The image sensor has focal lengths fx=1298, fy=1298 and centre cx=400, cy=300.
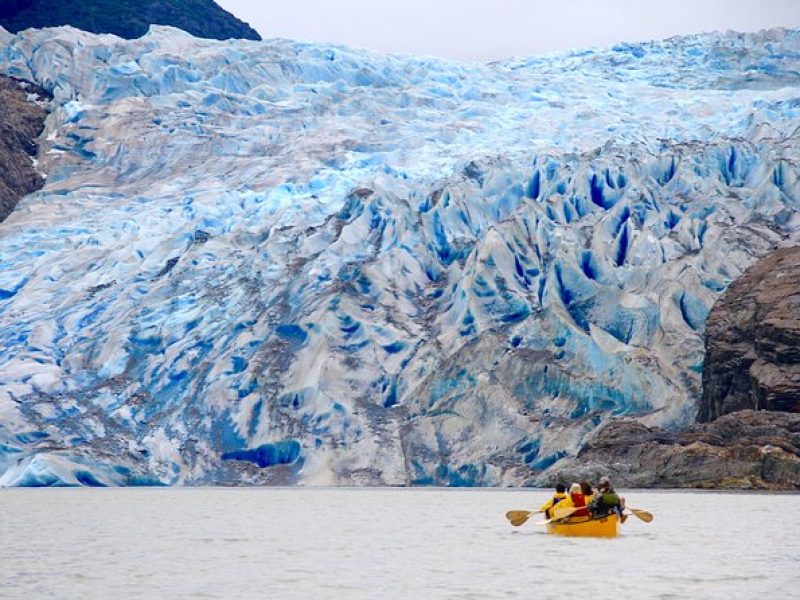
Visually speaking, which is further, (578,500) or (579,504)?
(578,500)

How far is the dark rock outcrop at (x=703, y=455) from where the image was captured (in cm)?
4600

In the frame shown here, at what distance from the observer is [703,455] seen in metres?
46.8

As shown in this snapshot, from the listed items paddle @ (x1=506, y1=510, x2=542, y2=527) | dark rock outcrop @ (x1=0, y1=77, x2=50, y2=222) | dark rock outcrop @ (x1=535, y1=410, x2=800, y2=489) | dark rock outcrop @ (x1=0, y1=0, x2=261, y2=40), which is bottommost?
dark rock outcrop @ (x1=535, y1=410, x2=800, y2=489)

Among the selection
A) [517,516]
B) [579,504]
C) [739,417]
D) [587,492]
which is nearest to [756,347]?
[739,417]

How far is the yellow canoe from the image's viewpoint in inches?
1232

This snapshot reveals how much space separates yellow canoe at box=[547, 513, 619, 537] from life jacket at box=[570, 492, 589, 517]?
0.33ft

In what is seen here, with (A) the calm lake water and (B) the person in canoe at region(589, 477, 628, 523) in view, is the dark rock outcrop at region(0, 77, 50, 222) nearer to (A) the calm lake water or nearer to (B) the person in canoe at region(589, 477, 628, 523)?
(A) the calm lake water

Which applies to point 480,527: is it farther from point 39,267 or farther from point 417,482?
point 39,267

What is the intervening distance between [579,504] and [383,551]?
7076 mm

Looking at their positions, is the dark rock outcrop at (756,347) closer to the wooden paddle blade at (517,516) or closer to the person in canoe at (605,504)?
the wooden paddle blade at (517,516)

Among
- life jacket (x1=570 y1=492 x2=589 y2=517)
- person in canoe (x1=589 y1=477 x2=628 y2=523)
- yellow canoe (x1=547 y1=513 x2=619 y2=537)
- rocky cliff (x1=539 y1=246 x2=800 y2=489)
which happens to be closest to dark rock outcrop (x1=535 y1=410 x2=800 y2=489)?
rocky cliff (x1=539 y1=246 x2=800 y2=489)

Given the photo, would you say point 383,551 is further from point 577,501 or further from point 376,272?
point 376,272

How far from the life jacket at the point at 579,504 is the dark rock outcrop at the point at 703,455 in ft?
48.0

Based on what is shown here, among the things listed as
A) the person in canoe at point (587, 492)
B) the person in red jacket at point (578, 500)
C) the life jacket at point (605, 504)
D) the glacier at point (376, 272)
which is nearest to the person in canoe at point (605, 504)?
the life jacket at point (605, 504)
